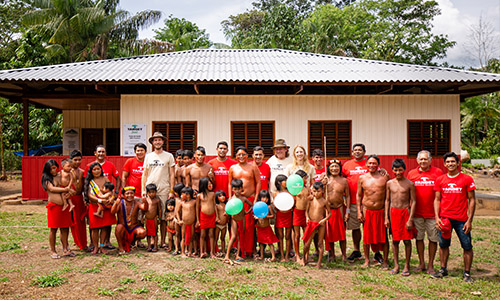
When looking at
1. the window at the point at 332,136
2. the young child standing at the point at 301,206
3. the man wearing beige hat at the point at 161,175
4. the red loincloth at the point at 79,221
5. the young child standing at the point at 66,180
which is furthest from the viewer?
the window at the point at 332,136

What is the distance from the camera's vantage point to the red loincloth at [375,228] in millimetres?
5090

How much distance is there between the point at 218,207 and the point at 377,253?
229 cm

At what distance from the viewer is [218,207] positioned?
5430 mm

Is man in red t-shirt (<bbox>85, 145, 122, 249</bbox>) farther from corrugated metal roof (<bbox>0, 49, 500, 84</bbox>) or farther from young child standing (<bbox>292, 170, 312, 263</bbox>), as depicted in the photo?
corrugated metal roof (<bbox>0, 49, 500, 84</bbox>)

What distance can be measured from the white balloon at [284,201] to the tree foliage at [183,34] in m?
22.2

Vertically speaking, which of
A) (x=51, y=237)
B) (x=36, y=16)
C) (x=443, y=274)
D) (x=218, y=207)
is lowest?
(x=443, y=274)

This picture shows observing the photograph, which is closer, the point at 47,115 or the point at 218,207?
the point at 218,207

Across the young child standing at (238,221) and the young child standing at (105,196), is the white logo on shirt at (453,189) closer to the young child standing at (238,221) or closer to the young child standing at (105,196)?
the young child standing at (238,221)

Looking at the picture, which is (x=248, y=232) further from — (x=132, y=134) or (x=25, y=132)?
(x=25, y=132)

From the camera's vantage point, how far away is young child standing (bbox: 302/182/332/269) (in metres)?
5.12

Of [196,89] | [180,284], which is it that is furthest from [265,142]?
[180,284]

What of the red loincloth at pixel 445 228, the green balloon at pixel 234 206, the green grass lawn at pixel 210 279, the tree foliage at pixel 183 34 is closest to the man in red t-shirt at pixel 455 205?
the red loincloth at pixel 445 228

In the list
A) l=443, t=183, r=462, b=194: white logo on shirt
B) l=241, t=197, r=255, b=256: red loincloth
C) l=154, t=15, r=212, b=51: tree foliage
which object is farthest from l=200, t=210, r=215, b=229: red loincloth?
l=154, t=15, r=212, b=51: tree foliage

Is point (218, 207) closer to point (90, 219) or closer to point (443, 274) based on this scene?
point (90, 219)
